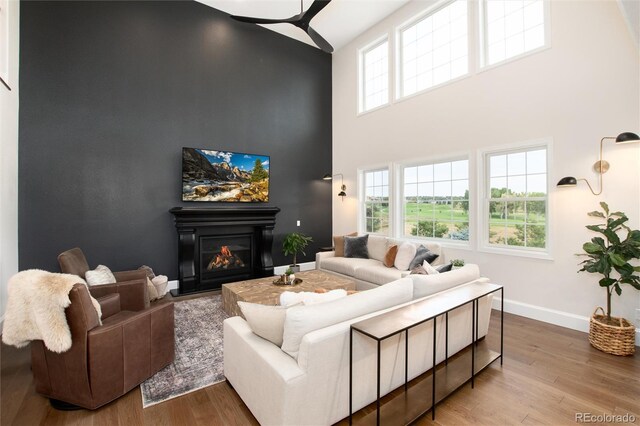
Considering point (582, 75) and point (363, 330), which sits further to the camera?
point (582, 75)

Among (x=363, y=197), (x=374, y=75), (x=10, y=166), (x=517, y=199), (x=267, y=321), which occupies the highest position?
(x=374, y=75)

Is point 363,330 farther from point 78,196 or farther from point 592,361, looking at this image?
point 78,196

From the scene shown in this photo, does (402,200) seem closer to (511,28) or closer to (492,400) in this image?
(511,28)

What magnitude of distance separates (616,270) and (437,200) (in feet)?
7.98

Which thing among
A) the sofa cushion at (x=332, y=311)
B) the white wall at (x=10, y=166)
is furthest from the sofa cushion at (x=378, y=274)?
the white wall at (x=10, y=166)

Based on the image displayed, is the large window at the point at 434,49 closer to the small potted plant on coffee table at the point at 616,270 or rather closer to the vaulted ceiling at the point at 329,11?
the vaulted ceiling at the point at 329,11

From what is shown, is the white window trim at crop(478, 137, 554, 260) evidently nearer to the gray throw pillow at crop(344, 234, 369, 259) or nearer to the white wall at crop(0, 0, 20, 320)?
the gray throw pillow at crop(344, 234, 369, 259)

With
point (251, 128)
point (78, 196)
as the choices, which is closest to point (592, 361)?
point (251, 128)

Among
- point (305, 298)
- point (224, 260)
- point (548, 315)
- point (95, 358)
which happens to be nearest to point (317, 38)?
point (305, 298)

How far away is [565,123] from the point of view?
3.48 metres

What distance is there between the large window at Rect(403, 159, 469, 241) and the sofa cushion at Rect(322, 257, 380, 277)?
1.14 m

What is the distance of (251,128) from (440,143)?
143 inches

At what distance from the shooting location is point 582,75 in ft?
11.0

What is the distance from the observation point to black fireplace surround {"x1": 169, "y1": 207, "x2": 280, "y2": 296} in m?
4.84
